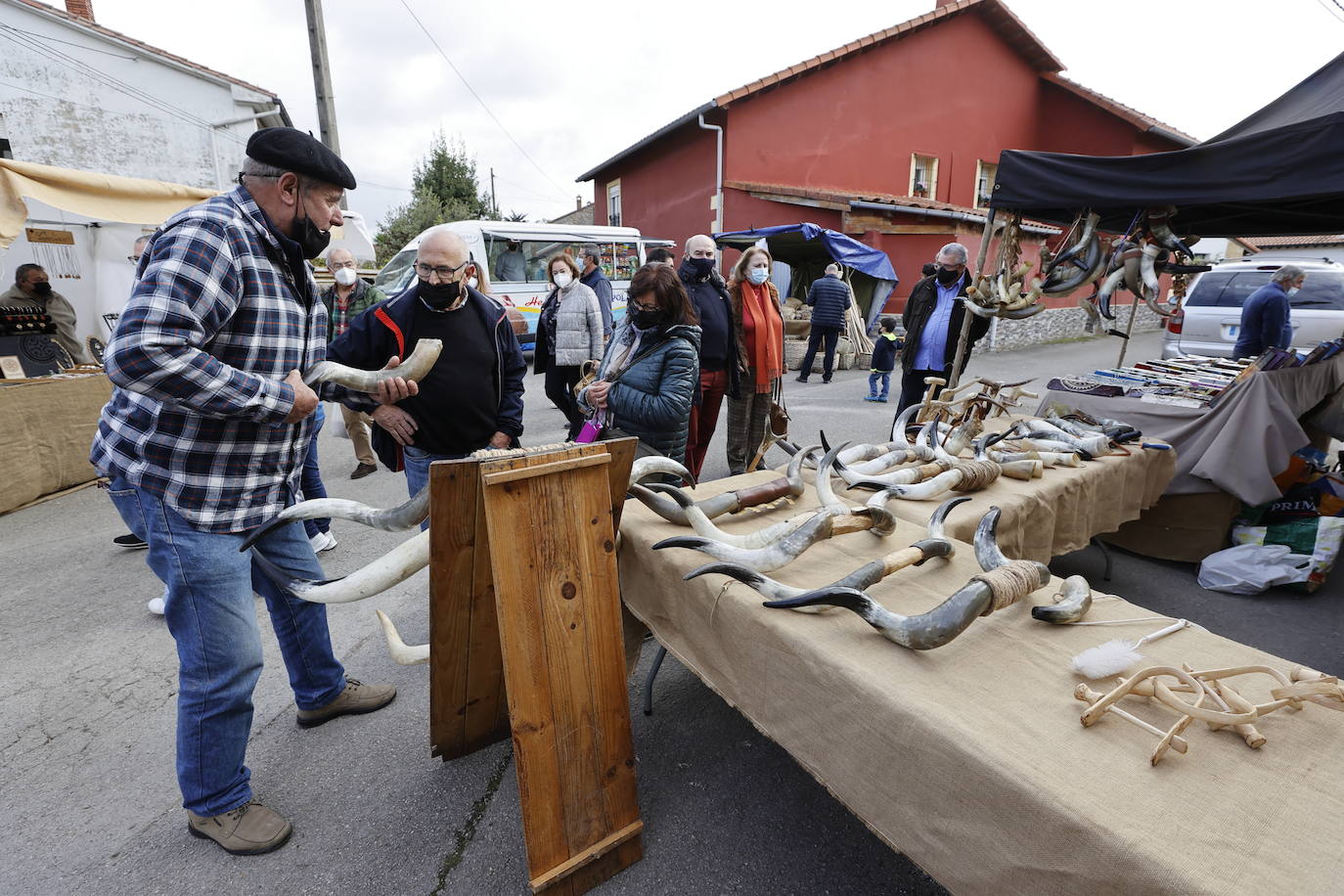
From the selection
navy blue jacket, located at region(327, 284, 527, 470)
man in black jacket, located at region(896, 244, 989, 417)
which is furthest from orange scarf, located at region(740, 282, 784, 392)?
navy blue jacket, located at region(327, 284, 527, 470)

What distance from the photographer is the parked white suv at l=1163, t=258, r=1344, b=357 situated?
801 centimetres

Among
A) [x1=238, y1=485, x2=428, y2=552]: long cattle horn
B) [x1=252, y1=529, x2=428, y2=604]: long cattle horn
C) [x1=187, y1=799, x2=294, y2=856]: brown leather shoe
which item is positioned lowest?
[x1=187, y1=799, x2=294, y2=856]: brown leather shoe

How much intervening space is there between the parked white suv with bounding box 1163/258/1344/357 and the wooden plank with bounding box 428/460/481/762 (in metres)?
9.58

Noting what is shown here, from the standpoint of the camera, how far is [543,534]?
4.67 ft

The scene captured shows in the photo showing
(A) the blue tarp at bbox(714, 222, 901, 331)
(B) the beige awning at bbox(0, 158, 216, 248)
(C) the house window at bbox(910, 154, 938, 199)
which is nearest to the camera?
(B) the beige awning at bbox(0, 158, 216, 248)

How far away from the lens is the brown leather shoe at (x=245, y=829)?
1.76m

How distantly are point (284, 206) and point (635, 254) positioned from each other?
35.1 feet

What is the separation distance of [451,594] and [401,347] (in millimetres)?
1131

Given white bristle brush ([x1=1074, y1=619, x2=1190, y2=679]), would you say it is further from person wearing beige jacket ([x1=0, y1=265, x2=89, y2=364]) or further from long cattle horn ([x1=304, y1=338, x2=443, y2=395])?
person wearing beige jacket ([x1=0, y1=265, x2=89, y2=364])

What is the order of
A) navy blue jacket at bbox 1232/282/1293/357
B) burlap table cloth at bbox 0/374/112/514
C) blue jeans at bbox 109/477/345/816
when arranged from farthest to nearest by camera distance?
navy blue jacket at bbox 1232/282/1293/357 → burlap table cloth at bbox 0/374/112/514 → blue jeans at bbox 109/477/345/816

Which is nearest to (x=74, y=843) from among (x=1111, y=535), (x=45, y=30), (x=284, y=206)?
(x=284, y=206)

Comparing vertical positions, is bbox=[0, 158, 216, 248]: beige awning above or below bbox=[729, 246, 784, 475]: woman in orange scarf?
above

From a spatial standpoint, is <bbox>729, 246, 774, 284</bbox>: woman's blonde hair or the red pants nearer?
the red pants

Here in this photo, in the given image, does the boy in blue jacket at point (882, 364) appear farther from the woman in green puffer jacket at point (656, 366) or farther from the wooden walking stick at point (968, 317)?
the woman in green puffer jacket at point (656, 366)
